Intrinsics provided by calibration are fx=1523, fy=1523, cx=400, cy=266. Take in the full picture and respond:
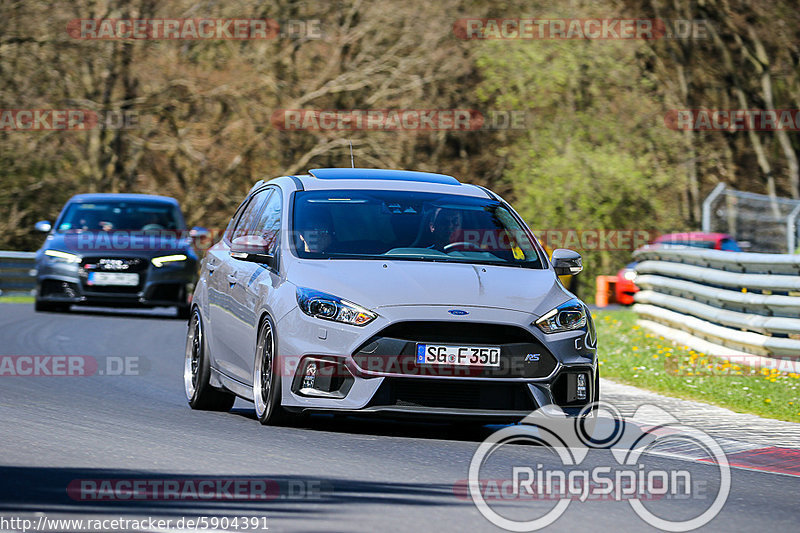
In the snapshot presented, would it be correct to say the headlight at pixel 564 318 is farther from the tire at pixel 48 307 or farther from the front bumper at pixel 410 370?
the tire at pixel 48 307

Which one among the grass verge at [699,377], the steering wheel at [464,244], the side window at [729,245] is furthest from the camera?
the side window at [729,245]

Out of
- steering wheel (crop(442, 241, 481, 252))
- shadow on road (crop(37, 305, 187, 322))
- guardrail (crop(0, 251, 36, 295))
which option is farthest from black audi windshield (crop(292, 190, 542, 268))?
guardrail (crop(0, 251, 36, 295))

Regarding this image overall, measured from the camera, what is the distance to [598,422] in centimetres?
1084

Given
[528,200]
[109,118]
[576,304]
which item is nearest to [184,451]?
[576,304]

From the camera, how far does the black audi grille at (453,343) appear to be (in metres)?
9.00

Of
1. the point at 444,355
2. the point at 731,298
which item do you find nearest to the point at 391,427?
the point at 444,355

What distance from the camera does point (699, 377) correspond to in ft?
47.0

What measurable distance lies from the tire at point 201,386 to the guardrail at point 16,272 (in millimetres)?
20781

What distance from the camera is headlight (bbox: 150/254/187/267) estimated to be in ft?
71.9

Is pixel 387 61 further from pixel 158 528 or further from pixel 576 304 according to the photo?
pixel 158 528

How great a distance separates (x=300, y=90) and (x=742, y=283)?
23690 mm

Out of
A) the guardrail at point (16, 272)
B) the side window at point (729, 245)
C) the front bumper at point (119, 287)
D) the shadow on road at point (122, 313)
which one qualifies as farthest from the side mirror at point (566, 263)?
the guardrail at point (16, 272)

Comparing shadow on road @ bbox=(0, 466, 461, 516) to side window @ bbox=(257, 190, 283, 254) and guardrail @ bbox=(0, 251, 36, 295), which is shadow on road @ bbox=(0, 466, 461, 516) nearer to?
side window @ bbox=(257, 190, 283, 254)

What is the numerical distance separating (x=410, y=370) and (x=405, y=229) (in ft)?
5.14
